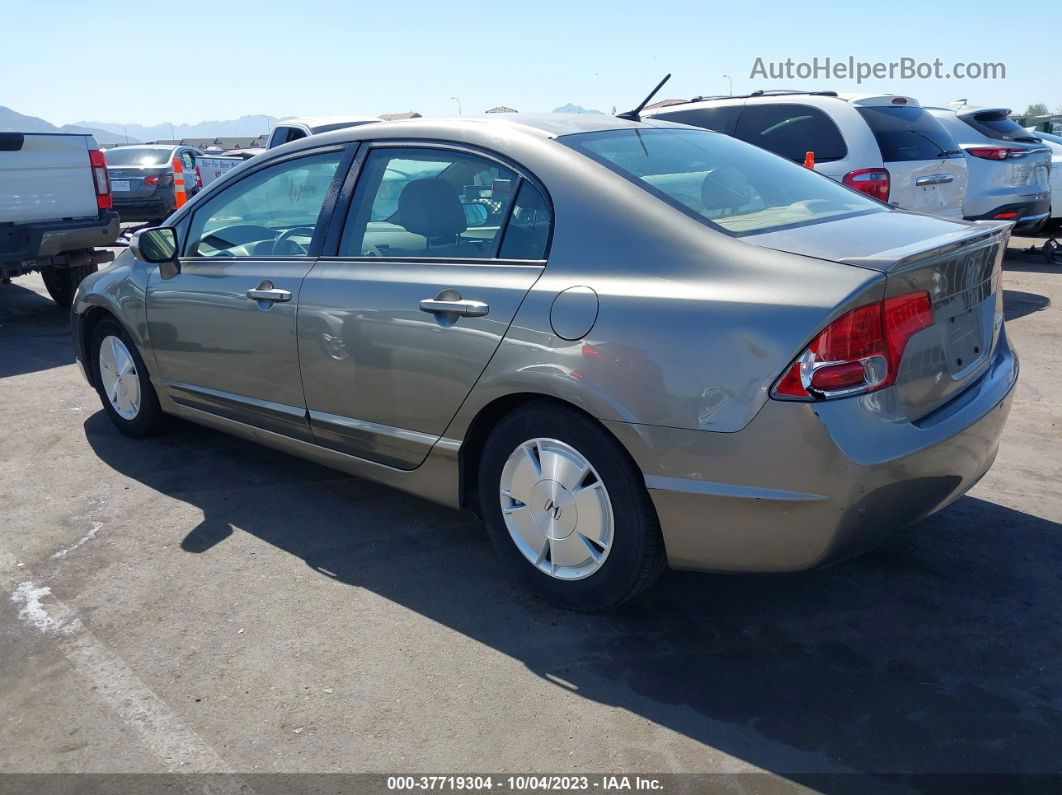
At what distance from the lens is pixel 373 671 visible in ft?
9.78

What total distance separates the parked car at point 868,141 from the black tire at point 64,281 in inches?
248

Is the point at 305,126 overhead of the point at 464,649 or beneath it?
overhead

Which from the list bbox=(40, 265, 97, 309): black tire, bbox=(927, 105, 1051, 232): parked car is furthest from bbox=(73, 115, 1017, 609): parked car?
bbox=(927, 105, 1051, 232): parked car

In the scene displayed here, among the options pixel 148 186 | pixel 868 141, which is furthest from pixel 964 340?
pixel 148 186

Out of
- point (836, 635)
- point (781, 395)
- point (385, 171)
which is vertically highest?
point (385, 171)

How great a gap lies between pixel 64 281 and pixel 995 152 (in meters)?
9.15

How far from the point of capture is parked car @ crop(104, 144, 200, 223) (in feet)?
51.2

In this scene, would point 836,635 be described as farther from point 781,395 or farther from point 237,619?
point 237,619

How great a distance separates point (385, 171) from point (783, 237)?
162cm

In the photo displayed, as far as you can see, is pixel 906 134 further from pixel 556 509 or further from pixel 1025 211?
pixel 556 509

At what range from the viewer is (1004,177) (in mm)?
9094

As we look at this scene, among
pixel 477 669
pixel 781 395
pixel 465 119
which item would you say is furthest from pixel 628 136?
pixel 477 669

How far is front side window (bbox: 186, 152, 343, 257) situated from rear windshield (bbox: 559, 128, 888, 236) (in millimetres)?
1204

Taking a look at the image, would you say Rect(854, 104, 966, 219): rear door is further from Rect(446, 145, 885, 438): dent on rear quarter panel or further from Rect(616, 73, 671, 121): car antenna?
Rect(446, 145, 885, 438): dent on rear quarter panel
